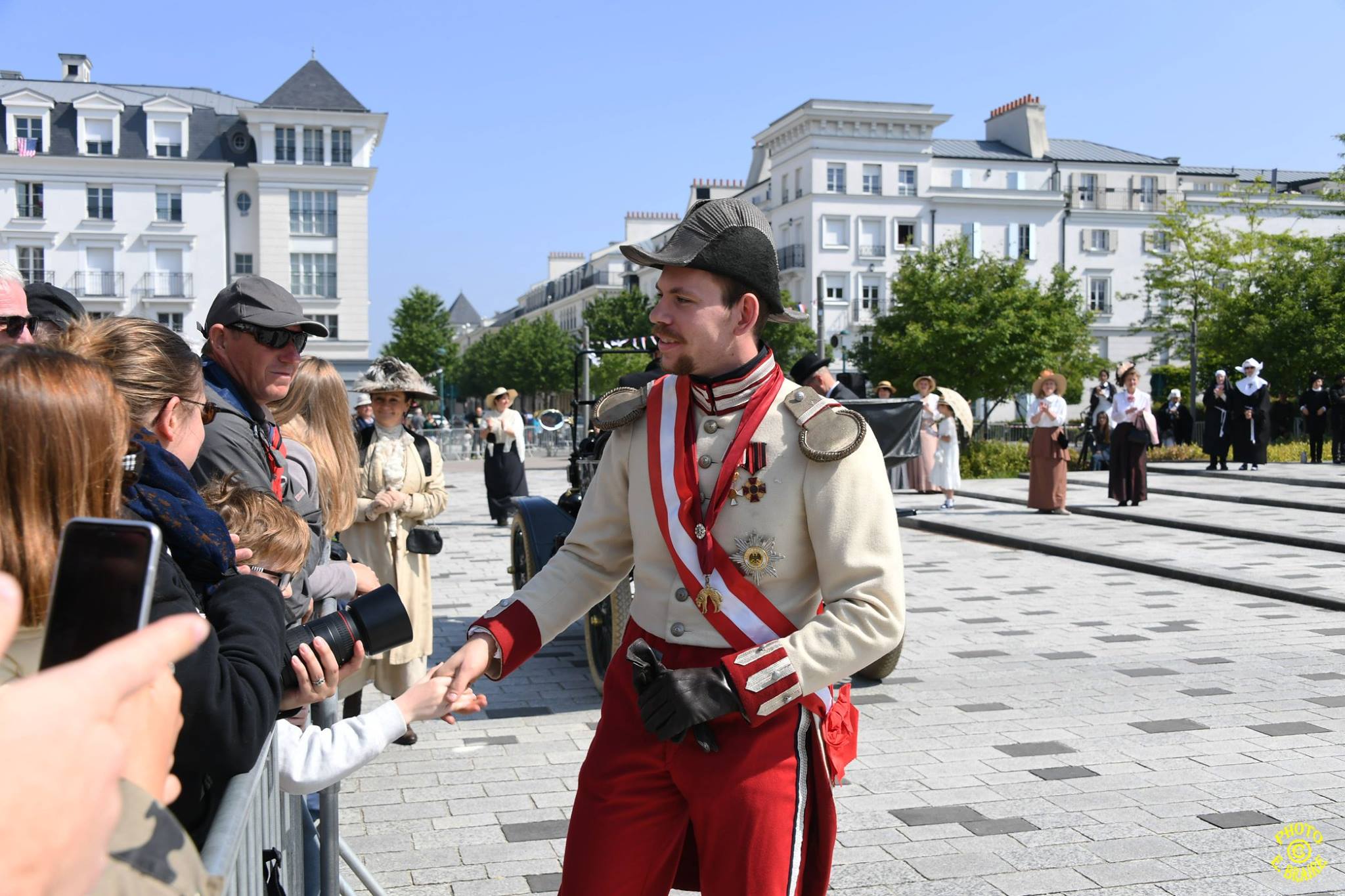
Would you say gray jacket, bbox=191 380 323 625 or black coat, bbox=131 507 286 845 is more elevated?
gray jacket, bbox=191 380 323 625

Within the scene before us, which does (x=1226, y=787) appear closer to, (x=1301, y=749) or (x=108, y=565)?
(x=1301, y=749)

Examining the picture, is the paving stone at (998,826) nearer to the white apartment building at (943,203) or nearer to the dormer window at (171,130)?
the white apartment building at (943,203)

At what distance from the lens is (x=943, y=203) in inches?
2771

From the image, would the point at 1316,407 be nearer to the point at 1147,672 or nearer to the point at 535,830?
the point at 1147,672

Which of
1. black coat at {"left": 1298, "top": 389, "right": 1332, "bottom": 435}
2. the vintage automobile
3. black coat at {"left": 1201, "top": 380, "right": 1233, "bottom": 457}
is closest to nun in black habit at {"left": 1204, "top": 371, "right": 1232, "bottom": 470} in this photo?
black coat at {"left": 1201, "top": 380, "right": 1233, "bottom": 457}

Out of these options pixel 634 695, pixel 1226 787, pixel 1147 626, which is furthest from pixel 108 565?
pixel 1147 626

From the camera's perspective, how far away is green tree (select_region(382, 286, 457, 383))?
65.4 metres

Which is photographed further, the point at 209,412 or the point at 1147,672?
the point at 1147,672

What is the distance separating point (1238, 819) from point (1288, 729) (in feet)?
5.31

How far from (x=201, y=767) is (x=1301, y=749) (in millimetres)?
5366

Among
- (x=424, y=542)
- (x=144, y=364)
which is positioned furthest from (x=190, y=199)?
(x=144, y=364)

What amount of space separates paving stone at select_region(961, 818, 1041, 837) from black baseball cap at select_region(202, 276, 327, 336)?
302cm

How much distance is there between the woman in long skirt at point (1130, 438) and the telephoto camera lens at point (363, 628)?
51.3ft

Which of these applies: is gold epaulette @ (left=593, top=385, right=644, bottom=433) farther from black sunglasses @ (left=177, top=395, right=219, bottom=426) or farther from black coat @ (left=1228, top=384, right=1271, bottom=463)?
black coat @ (left=1228, top=384, right=1271, bottom=463)
